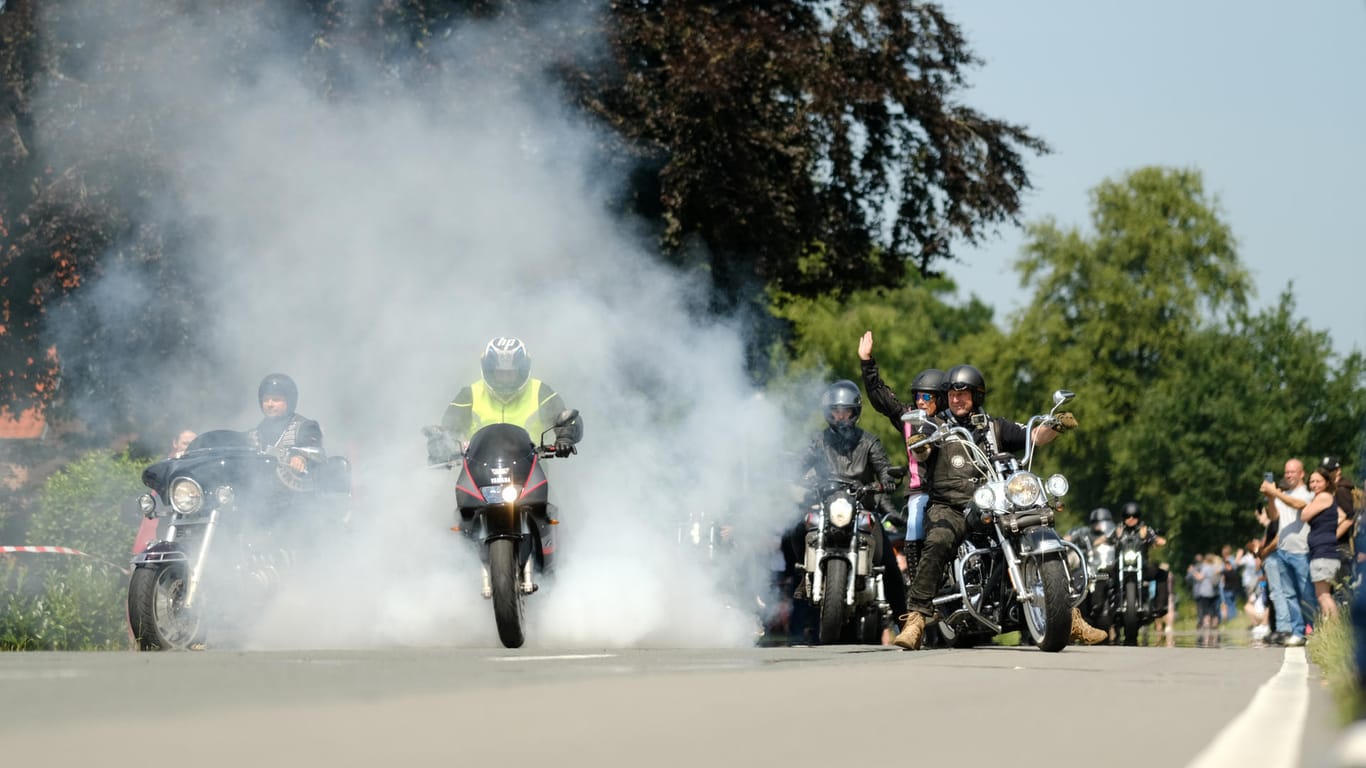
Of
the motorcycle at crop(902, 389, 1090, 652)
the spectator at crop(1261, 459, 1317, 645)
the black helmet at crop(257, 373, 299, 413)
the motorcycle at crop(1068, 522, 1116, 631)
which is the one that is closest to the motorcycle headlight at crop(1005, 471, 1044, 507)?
the motorcycle at crop(902, 389, 1090, 652)

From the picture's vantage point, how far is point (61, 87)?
21.3 meters

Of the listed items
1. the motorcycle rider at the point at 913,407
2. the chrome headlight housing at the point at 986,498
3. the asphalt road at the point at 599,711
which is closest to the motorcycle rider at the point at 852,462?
the motorcycle rider at the point at 913,407

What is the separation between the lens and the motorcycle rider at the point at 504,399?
1361 centimetres

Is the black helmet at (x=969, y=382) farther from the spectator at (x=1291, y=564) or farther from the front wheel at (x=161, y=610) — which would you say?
the spectator at (x=1291, y=564)

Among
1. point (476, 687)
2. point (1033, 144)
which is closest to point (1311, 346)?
point (1033, 144)

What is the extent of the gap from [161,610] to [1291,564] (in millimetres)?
11671

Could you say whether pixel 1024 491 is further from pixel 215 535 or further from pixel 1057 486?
pixel 215 535

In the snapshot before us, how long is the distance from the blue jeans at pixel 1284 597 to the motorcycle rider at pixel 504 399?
29.2ft

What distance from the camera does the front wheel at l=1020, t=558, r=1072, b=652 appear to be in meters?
12.1

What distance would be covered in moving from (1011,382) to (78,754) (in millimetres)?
69091

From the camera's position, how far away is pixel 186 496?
12719 mm

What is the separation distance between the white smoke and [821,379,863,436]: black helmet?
3.21ft

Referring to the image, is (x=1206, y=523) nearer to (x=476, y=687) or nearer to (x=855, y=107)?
(x=855, y=107)

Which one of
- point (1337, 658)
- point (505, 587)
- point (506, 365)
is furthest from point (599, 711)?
point (506, 365)
